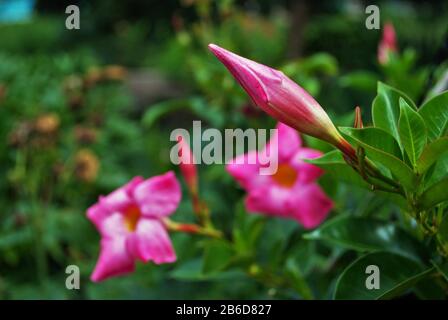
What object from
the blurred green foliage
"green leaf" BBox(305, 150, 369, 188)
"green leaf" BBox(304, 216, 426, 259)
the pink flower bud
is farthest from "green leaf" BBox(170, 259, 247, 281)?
"green leaf" BBox(305, 150, 369, 188)

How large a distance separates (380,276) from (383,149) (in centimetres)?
18

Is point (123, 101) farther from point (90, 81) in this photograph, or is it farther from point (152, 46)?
point (152, 46)

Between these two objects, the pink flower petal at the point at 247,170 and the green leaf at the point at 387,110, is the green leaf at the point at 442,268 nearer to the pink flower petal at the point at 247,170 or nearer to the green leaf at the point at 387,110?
the green leaf at the point at 387,110

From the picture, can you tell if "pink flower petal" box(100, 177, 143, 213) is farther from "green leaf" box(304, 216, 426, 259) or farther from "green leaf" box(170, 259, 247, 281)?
"green leaf" box(304, 216, 426, 259)

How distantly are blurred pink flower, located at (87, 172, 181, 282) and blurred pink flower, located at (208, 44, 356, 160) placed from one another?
0.98 feet

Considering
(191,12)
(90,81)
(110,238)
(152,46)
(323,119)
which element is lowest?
(110,238)

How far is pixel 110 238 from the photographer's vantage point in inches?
36.8

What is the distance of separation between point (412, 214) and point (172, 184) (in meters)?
0.35

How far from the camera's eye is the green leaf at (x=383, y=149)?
1.94ft

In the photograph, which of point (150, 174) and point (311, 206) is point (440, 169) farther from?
point (150, 174)

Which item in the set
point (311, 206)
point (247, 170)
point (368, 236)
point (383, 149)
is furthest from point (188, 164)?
point (383, 149)

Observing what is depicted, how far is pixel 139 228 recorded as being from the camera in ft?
2.96

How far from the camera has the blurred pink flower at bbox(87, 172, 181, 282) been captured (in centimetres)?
88
